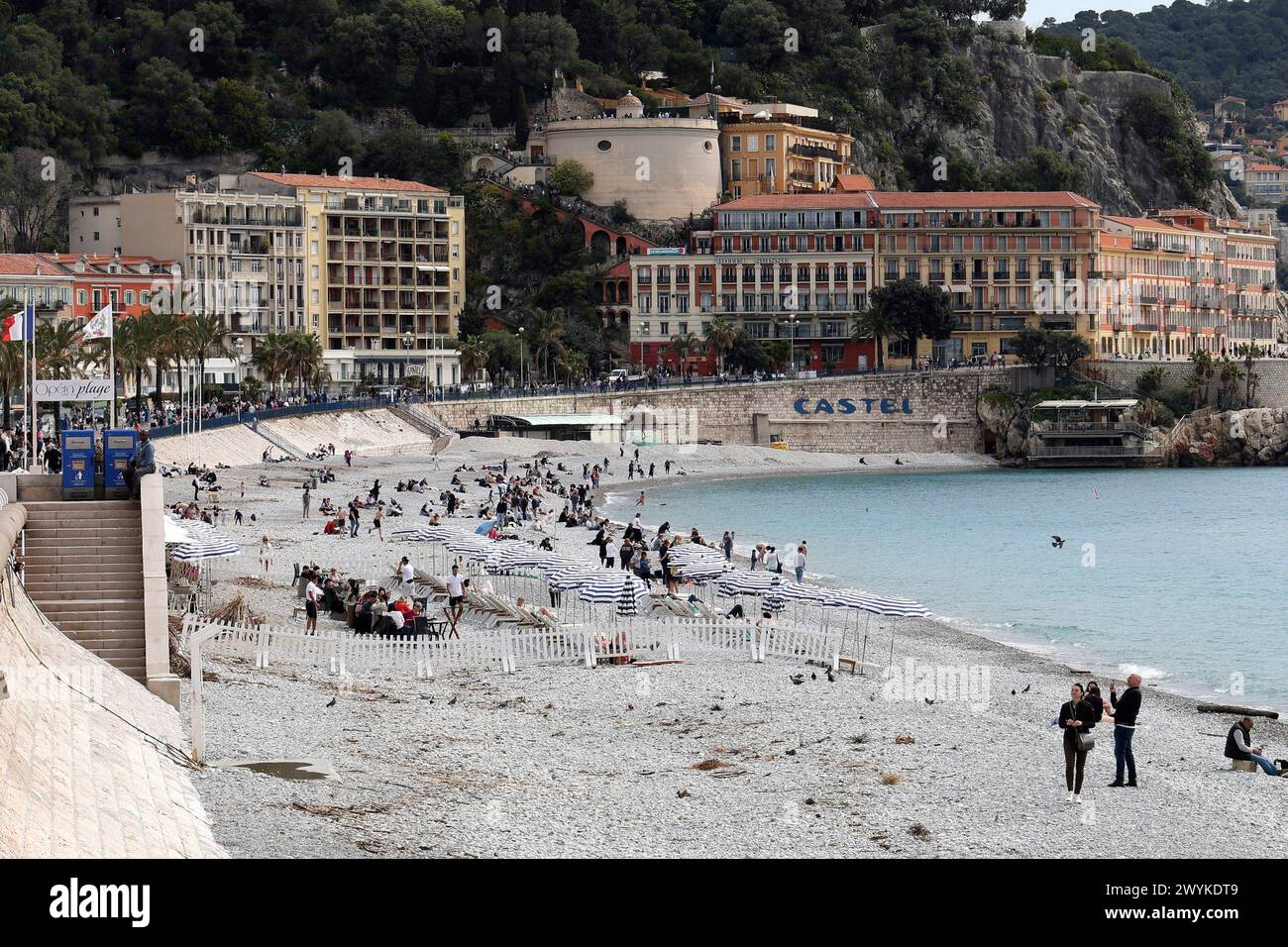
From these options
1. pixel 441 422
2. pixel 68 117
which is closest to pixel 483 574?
pixel 441 422

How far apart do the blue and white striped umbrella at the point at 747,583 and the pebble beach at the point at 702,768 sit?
309 centimetres

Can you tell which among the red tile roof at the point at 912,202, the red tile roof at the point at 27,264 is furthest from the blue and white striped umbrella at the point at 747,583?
the red tile roof at the point at 912,202

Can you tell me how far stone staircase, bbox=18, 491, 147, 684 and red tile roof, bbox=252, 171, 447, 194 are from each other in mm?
81026

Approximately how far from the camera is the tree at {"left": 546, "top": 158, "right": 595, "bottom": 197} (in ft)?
373

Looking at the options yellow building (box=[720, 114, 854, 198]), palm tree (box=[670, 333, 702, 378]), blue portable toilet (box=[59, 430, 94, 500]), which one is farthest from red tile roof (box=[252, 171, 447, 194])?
blue portable toilet (box=[59, 430, 94, 500])

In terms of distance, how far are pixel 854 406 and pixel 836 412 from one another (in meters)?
1.02

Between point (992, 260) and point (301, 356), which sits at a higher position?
point (992, 260)

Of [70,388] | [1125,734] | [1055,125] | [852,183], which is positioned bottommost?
[1125,734]

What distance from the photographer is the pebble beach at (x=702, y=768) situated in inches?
681

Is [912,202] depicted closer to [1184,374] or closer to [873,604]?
[1184,374]

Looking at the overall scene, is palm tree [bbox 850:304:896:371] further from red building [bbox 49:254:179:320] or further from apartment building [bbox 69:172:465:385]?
red building [bbox 49:254:179:320]

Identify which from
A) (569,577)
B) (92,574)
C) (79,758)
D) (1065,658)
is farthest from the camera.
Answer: (1065,658)

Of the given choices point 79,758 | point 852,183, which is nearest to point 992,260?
point 852,183

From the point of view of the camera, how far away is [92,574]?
72.5 feet
